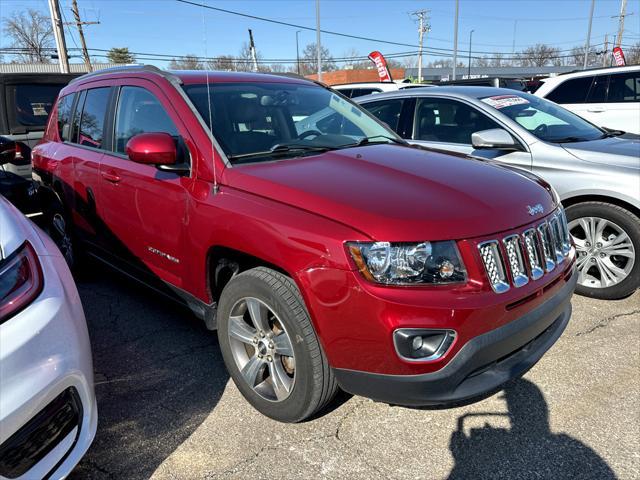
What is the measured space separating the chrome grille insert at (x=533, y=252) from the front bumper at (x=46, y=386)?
1.96m

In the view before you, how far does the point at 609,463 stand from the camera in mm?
2258

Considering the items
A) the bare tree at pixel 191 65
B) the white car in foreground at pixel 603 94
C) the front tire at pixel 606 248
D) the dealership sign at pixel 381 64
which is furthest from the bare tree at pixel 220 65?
the dealership sign at pixel 381 64

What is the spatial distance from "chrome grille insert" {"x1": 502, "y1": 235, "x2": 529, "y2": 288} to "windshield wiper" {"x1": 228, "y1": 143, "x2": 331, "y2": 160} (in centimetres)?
129

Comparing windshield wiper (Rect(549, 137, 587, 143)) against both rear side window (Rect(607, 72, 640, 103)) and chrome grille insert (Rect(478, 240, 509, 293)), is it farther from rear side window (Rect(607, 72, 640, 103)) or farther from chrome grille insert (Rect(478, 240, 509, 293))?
rear side window (Rect(607, 72, 640, 103))

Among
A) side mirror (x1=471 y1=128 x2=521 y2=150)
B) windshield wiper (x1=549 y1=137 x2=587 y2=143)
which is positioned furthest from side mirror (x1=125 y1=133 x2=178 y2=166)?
windshield wiper (x1=549 y1=137 x2=587 y2=143)

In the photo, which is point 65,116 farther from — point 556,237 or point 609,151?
point 609,151

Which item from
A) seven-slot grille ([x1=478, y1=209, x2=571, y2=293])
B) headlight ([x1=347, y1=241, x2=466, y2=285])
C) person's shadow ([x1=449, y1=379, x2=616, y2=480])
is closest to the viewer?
headlight ([x1=347, y1=241, x2=466, y2=285])

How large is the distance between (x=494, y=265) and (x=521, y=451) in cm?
96

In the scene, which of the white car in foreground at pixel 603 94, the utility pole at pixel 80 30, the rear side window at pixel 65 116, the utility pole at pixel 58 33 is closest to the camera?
the rear side window at pixel 65 116

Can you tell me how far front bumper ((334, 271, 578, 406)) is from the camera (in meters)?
2.03

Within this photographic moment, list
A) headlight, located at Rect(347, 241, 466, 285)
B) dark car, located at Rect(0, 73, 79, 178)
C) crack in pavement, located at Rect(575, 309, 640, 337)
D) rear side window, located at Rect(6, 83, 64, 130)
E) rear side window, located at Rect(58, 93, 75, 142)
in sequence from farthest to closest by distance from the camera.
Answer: rear side window, located at Rect(6, 83, 64, 130) < dark car, located at Rect(0, 73, 79, 178) < rear side window, located at Rect(58, 93, 75, 142) < crack in pavement, located at Rect(575, 309, 640, 337) < headlight, located at Rect(347, 241, 466, 285)

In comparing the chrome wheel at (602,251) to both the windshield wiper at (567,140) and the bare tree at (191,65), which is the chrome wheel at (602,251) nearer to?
the windshield wiper at (567,140)

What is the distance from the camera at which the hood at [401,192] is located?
6.78 ft

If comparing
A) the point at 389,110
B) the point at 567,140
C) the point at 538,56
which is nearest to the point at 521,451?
the point at 567,140
